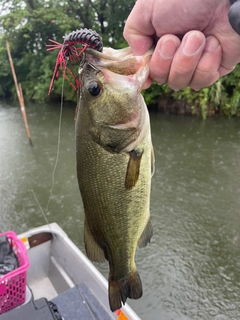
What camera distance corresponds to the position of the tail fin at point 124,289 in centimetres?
161

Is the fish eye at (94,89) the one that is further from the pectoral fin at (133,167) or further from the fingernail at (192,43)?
the fingernail at (192,43)

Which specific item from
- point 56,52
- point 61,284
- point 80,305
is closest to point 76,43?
point 80,305

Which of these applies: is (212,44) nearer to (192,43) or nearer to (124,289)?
(192,43)

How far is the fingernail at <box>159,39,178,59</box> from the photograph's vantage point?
1403 mm

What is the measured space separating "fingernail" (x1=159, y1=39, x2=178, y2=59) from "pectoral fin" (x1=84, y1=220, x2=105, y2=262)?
856mm

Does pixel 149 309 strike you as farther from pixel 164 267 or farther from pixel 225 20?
pixel 225 20

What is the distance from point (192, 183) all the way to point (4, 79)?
23.0m

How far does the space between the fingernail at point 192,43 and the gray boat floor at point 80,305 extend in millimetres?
2441

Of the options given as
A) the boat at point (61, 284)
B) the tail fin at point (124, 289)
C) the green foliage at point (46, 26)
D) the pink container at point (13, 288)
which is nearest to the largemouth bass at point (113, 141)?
the tail fin at point (124, 289)

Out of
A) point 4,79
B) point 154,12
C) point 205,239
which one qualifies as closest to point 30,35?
point 4,79

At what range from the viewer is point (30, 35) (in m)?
21.9

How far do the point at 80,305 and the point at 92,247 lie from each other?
1705mm

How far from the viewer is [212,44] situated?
1493mm

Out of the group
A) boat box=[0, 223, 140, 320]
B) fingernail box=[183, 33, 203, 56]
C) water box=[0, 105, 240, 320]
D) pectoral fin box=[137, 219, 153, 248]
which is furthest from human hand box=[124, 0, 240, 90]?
water box=[0, 105, 240, 320]
